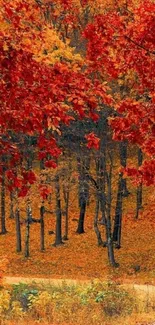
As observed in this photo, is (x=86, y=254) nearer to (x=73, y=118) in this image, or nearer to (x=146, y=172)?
(x=146, y=172)

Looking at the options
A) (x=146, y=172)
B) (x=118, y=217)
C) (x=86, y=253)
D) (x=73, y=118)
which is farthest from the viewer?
(x=118, y=217)

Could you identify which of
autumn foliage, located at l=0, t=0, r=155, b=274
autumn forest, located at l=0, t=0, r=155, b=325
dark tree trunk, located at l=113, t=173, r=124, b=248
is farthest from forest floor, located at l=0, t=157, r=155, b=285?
autumn foliage, located at l=0, t=0, r=155, b=274

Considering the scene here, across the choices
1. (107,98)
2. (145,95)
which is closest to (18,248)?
(145,95)

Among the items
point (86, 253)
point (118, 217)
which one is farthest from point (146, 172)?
point (118, 217)

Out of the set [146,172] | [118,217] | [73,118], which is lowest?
[118,217]

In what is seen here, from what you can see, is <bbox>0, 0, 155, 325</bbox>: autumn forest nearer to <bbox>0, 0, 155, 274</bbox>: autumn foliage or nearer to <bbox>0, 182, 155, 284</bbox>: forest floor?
<bbox>0, 0, 155, 274</bbox>: autumn foliage

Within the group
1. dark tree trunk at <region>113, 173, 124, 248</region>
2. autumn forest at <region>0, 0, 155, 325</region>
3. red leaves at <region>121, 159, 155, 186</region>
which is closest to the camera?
autumn forest at <region>0, 0, 155, 325</region>

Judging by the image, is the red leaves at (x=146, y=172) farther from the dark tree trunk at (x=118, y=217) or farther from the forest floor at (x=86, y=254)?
the dark tree trunk at (x=118, y=217)

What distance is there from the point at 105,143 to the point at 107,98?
22.4 metres

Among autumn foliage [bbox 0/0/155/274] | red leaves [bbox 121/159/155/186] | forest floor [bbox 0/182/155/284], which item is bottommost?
forest floor [bbox 0/182/155/284]

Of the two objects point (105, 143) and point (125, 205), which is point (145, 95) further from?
point (125, 205)

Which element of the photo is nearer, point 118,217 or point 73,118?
point 73,118

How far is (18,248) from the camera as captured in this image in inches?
1326

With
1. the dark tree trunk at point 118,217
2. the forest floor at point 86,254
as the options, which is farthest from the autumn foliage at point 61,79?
the dark tree trunk at point 118,217
